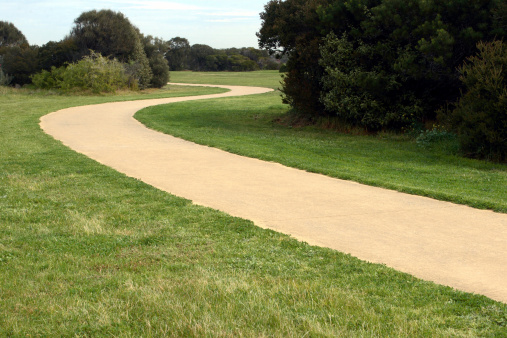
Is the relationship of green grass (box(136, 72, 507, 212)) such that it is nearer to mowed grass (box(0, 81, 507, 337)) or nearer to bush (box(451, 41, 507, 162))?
bush (box(451, 41, 507, 162))

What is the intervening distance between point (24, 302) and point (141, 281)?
925 mm

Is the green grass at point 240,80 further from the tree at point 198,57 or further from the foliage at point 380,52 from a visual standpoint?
the tree at point 198,57

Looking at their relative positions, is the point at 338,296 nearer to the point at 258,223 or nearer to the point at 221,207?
the point at 258,223

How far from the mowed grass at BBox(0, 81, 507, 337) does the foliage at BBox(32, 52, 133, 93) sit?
29.3m

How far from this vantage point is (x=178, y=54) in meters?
100

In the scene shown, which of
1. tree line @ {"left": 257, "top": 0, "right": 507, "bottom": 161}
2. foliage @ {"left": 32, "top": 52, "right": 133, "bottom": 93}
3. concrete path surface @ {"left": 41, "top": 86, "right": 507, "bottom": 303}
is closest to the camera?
concrete path surface @ {"left": 41, "top": 86, "right": 507, "bottom": 303}

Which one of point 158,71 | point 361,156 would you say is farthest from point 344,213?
point 158,71

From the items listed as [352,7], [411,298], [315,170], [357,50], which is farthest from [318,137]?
[411,298]

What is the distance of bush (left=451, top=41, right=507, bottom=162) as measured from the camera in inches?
447

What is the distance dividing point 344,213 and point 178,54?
318 ft

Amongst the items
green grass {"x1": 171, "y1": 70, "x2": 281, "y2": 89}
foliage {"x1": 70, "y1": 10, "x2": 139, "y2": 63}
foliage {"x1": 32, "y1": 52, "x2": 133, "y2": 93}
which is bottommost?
green grass {"x1": 171, "y1": 70, "x2": 281, "y2": 89}

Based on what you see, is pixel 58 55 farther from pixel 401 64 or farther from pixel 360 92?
pixel 401 64

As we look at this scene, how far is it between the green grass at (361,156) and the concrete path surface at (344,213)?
0.42 meters

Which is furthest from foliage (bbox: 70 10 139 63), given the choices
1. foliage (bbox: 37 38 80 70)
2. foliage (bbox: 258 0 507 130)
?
foliage (bbox: 258 0 507 130)
